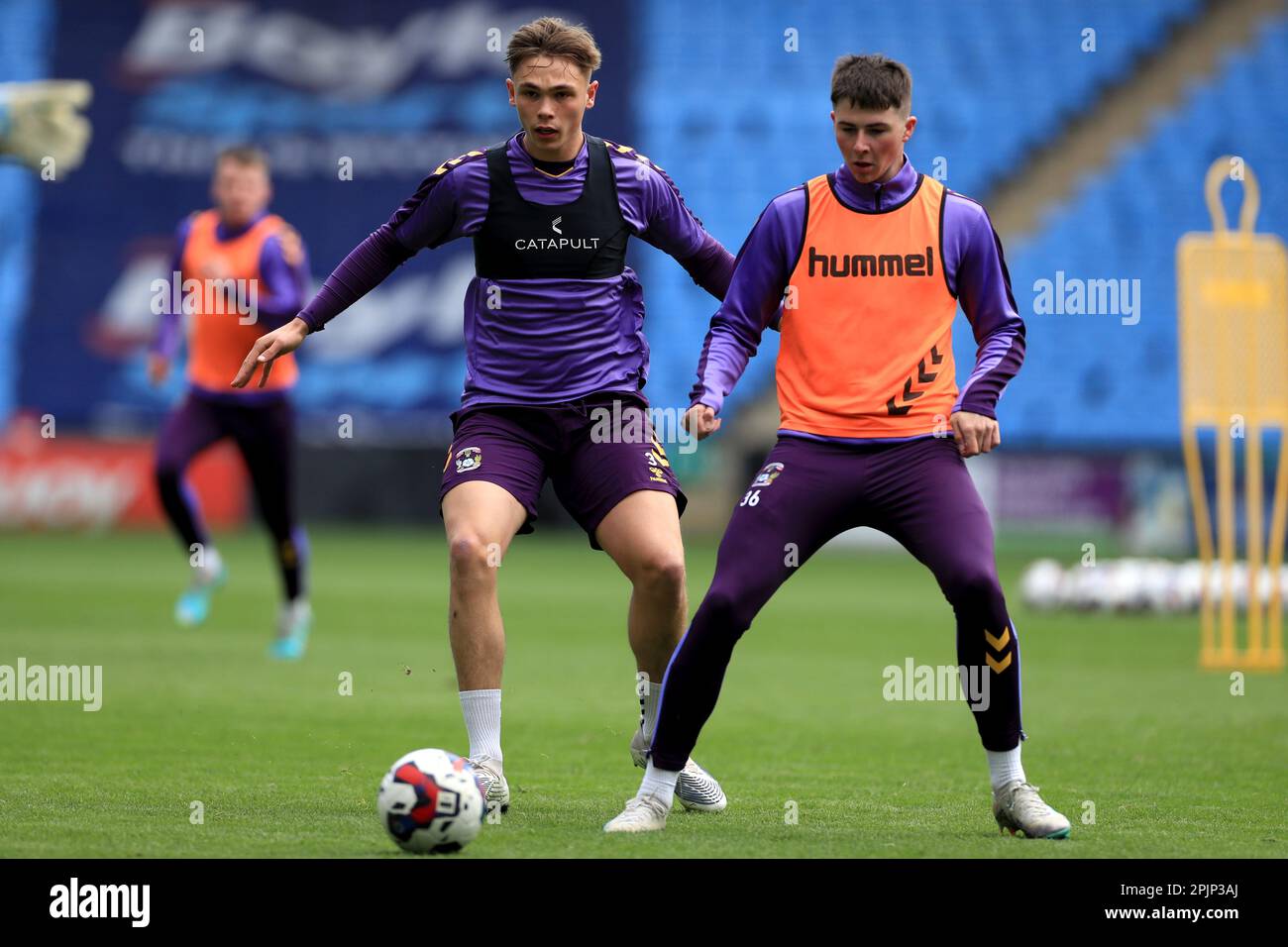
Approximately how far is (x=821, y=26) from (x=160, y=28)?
1063cm

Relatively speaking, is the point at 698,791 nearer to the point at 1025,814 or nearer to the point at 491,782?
the point at 491,782

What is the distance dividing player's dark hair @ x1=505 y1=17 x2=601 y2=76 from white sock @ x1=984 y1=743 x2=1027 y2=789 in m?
2.70

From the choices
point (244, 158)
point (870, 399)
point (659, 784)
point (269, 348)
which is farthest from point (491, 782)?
point (244, 158)

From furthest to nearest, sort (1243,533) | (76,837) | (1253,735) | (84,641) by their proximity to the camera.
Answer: (1243,533)
(84,641)
(1253,735)
(76,837)

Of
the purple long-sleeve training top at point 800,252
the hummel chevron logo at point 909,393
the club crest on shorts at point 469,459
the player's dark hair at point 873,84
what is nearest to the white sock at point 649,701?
the club crest on shorts at point 469,459

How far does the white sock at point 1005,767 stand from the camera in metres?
5.86

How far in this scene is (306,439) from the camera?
26500mm

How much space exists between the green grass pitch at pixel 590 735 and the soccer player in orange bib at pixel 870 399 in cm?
45

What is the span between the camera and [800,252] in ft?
19.9

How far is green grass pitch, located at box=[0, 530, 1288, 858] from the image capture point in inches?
225

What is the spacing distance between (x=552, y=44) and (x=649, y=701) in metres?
2.36

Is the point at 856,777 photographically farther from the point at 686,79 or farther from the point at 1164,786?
the point at 686,79
